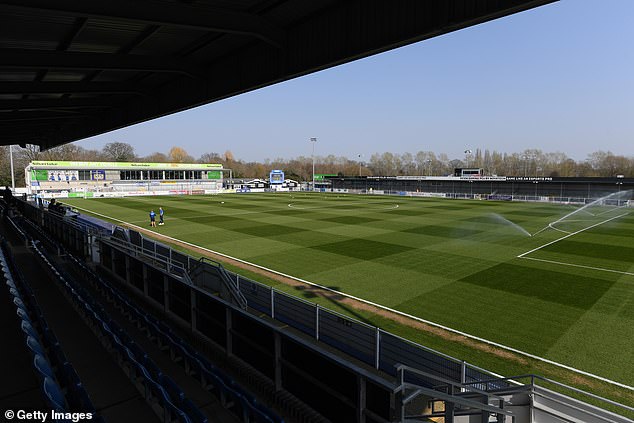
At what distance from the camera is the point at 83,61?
383 inches

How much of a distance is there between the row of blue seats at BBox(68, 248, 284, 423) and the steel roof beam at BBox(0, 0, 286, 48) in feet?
21.1

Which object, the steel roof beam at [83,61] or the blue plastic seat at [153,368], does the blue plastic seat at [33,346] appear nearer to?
the blue plastic seat at [153,368]

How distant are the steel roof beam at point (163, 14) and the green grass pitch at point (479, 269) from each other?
1063 centimetres

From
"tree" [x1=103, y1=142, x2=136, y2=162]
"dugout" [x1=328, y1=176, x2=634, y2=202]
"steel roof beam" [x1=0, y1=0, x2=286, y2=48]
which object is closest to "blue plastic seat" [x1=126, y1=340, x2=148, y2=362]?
"steel roof beam" [x1=0, y1=0, x2=286, y2=48]

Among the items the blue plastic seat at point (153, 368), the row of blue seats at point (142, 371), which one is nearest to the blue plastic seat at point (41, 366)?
the row of blue seats at point (142, 371)

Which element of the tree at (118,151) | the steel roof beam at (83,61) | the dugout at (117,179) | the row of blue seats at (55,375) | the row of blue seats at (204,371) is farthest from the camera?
the tree at (118,151)

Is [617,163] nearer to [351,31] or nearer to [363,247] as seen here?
[363,247]

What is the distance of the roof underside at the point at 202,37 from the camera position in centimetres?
675

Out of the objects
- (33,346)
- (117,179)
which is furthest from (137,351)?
(117,179)

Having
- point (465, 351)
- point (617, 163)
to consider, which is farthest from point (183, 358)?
point (617, 163)

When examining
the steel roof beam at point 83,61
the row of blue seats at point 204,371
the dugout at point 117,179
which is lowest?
the row of blue seats at point 204,371

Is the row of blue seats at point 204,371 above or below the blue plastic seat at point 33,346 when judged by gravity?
below

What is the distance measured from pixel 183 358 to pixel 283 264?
41.5 feet

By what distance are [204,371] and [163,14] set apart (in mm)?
6757
